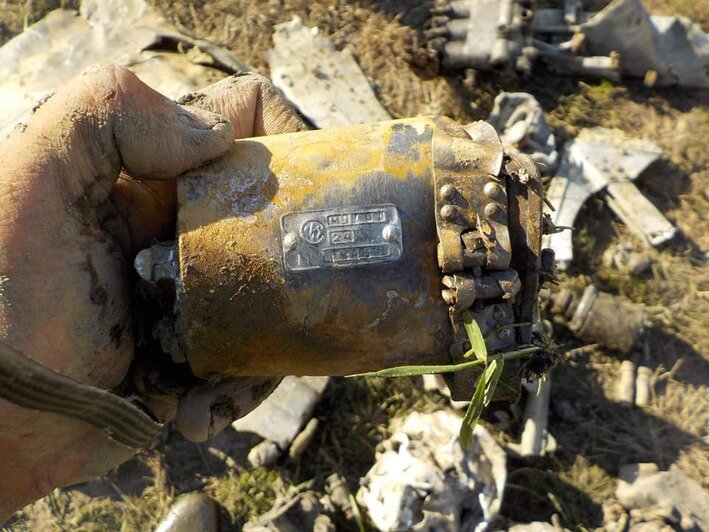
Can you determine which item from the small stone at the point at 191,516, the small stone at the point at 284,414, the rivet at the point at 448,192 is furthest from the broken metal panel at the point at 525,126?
the small stone at the point at 191,516

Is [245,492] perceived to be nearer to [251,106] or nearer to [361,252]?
[251,106]

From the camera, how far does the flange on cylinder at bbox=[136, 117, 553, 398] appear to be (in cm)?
164

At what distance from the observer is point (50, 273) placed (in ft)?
5.43

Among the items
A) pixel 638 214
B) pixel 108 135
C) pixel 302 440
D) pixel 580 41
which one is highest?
pixel 108 135

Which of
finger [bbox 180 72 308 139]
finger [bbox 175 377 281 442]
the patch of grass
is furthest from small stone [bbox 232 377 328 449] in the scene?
finger [bbox 180 72 308 139]

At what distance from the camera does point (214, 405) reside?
1979mm

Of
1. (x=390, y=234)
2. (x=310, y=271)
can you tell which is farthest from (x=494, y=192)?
(x=310, y=271)

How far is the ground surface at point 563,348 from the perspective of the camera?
129 inches

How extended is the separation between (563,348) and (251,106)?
88.8 inches

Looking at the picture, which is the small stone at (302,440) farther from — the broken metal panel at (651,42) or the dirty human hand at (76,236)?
the broken metal panel at (651,42)

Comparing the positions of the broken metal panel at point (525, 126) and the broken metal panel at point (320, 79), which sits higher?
the broken metal panel at point (320, 79)

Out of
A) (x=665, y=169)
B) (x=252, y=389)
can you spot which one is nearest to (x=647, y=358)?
(x=665, y=169)

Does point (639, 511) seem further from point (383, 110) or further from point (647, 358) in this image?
point (383, 110)

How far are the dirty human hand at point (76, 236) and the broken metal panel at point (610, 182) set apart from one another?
2500mm
